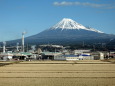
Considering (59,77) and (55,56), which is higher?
(55,56)

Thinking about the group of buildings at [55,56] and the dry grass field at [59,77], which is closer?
the dry grass field at [59,77]

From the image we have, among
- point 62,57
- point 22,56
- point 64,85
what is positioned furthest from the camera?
point 22,56

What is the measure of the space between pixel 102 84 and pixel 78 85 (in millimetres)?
1285

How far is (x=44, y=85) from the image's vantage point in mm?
17016

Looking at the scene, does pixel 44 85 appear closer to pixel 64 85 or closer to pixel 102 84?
pixel 64 85

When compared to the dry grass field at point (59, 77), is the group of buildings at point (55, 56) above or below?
above

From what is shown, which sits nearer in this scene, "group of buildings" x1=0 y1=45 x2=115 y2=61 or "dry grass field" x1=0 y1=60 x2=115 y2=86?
"dry grass field" x1=0 y1=60 x2=115 y2=86

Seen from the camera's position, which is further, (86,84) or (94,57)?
(94,57)

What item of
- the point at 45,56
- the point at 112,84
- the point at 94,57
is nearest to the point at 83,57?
the point at 94,57

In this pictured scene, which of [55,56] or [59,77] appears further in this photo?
[55,56]

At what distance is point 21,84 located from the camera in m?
17.5

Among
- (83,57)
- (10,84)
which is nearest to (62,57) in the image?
(83,57)

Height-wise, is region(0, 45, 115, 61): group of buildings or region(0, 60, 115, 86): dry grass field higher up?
region(0, 45, 115, 61): group of buildings

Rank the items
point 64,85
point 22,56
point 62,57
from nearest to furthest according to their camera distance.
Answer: point 64,85 → point 62,57 → point 22,56
